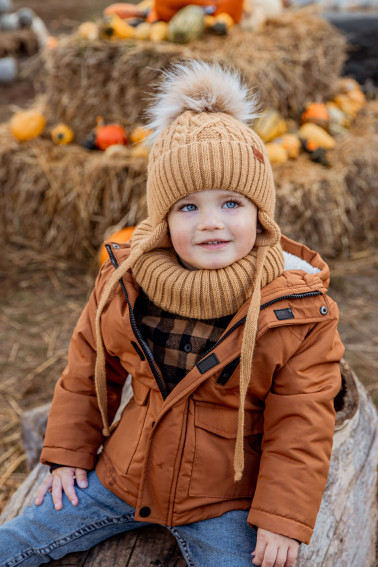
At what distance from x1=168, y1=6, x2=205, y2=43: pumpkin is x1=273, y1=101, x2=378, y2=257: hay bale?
129 cm

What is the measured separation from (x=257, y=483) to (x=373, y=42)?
7763mm

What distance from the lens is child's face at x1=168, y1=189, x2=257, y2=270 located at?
1.75 m

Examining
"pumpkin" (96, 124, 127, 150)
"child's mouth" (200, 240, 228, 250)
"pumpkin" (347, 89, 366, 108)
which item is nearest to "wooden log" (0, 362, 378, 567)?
"child's mouth" (200, 240, 228, 250)

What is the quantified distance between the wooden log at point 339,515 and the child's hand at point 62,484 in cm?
20

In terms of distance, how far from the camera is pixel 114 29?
4852mm

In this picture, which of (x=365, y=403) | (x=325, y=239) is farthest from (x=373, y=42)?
(x=365, y=403)

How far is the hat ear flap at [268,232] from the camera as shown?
181 cm

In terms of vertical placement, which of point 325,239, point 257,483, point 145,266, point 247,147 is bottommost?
point 325,239

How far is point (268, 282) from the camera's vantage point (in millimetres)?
1797

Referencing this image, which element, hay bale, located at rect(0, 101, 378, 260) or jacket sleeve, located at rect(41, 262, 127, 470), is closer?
jacket sleeve, located at rect(41, 262, 127, 470)

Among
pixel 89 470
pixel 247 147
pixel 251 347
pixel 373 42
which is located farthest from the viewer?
pixel 373 42

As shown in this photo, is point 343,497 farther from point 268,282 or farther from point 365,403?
point 268,282

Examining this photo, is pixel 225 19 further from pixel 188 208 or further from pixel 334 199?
pixel 188 208

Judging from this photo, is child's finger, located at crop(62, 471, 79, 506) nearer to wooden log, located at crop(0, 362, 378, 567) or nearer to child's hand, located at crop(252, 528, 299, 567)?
wooden log, located at crop(0, 362, 378, 567)
